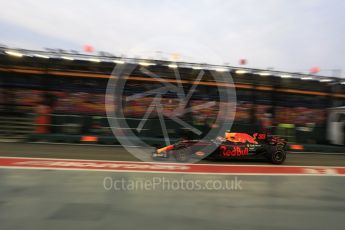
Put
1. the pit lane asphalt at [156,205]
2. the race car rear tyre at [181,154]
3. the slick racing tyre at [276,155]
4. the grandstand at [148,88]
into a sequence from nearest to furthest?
the pit lane asphalt at [156,205], the race car rear tyre at [181,154], the slick racing tyre at [276,155], the grandstand at [148,88]

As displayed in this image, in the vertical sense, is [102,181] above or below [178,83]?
below

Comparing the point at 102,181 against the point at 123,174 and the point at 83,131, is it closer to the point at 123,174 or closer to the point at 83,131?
the point at 123,174

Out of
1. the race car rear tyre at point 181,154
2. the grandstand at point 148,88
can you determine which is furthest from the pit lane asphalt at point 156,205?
the grandstand at point 148,88

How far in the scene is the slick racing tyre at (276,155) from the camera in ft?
35.3

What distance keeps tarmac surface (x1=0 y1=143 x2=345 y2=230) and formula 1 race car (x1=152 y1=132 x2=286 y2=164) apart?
70.8 inches

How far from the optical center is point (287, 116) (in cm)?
1942

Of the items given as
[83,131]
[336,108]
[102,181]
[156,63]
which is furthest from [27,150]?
[336,108]

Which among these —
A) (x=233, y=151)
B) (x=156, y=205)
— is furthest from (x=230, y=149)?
(x=156, y=205)

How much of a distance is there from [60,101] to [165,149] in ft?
36.9

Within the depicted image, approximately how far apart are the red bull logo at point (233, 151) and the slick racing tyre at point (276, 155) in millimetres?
794

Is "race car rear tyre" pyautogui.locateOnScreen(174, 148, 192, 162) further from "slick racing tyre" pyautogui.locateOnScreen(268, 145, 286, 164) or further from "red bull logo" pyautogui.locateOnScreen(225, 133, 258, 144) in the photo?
"slick racing tyre" pyautogui.locateOnScreen(268, 145, 286, 164)

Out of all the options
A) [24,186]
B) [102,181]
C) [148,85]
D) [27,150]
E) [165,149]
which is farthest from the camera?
[148,85]

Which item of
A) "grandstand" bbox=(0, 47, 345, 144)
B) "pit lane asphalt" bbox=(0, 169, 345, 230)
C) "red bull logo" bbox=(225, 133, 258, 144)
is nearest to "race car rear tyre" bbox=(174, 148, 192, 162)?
"red bull logo" bbox=(225, 133, 258, 144)

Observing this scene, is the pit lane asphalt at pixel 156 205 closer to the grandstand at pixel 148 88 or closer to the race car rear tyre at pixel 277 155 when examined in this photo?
the race car rear tyre at pixel 277 155
